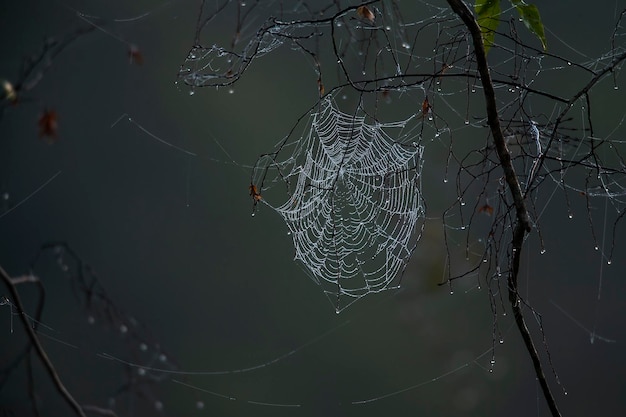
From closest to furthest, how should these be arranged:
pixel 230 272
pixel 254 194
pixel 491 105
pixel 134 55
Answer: pixel 491 105
pixel 254 194
pixel 134 55
pixel 230 272

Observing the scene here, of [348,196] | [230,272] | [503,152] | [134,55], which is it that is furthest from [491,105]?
[230,272]

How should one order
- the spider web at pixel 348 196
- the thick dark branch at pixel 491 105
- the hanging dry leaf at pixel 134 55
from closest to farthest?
the thick dark branch at pixel 491 105 → the spider web at pixel 348 196 → the hanging dry leaf at pixel 134 55

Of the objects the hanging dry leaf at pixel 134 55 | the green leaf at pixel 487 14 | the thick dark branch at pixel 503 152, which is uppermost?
the hanging dry leaf at pixel 134 55

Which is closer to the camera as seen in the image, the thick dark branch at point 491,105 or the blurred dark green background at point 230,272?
the thick dark branch at point 491,105

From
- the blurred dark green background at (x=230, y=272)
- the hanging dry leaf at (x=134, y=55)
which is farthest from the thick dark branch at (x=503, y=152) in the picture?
the blurred dark green background at (x=230, y=272)

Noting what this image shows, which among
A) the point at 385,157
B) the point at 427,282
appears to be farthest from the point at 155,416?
the point at 385,157

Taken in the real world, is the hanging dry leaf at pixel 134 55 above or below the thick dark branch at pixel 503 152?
above

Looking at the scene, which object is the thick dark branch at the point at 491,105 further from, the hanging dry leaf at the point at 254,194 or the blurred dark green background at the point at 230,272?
the blurred dark green background at the point at 230,272

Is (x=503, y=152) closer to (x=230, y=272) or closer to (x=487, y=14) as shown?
(x=487, y=14)

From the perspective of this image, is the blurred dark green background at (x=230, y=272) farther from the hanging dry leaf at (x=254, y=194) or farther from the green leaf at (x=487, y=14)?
the green leaf at (x=487, y=14)

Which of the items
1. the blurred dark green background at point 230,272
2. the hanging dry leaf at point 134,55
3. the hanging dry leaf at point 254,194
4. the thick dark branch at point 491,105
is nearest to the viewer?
the thick dark branch at point 491,105
